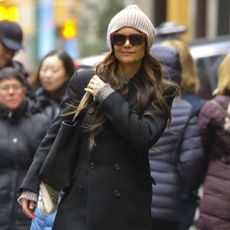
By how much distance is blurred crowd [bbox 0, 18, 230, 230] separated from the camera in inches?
301

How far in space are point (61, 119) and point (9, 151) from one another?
194 cm

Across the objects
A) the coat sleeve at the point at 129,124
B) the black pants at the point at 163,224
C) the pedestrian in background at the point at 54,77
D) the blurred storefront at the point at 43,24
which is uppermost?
the coat sleeve at the point at 129,124

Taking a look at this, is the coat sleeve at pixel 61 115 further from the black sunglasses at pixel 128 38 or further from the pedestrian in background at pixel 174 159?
the pedestrian in background at pixel 174 159

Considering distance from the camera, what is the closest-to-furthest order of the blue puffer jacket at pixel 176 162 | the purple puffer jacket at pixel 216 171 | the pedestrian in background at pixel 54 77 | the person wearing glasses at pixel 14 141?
the purple puffer jacket at pixel 216 171, the blue puffer jacket at pixel 176 162, the person wearing glasses at pixel 14 141, the pedestrian in background at pixel 54 77

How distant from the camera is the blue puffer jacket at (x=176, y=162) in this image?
771cm

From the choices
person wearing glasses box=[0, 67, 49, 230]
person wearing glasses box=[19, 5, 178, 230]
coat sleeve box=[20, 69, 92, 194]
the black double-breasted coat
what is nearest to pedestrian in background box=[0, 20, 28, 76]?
person wearing glasses box=[0, 67, 49, 230]

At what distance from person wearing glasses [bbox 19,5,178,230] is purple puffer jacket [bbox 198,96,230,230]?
157 cm

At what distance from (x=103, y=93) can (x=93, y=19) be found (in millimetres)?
30085

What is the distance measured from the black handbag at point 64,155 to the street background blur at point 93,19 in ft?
66.1

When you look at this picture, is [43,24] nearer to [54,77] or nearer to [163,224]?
[54,77]

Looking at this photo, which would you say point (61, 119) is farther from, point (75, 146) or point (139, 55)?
point (139, 55)

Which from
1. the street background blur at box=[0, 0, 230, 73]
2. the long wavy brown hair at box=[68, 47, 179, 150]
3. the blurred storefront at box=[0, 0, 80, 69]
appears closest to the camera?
the long wavy brown hair at box=[68, 47, 179, 150]

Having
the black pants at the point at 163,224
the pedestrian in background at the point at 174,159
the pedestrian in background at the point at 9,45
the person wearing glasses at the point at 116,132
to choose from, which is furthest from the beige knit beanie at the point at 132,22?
the pedestrian in background at the point at 9,45

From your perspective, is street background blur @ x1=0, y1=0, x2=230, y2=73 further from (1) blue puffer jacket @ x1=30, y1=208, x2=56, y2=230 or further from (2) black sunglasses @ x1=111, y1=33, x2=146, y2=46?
(2) black sunglasses @ x1=111, y1=33, x2=146, y2=46
